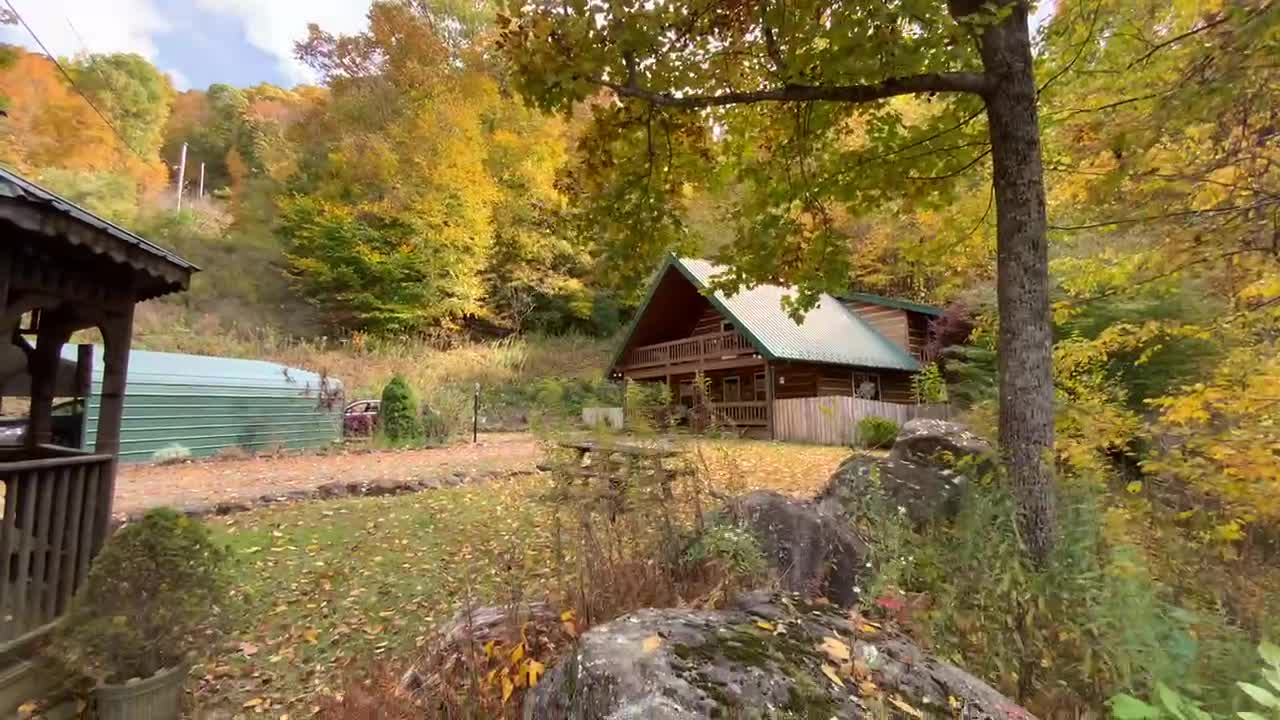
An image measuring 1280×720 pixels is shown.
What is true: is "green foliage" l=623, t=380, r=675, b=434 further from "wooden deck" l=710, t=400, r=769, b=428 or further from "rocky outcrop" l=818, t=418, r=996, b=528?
"wooden deck" l=710, t=400, r=769, b=428

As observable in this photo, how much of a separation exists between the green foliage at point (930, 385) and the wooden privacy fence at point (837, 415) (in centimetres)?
67

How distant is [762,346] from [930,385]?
5.36 metres

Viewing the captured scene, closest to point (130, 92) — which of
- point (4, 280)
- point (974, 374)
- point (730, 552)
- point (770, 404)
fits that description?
point (770, 404)

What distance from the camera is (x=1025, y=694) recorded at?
289cm

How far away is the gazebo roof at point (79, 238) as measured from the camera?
11.0ft

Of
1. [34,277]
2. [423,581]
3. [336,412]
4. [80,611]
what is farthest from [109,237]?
[336,412]

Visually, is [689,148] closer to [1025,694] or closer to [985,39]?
[985,39]

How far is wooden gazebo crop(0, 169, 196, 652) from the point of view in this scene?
3.55 m

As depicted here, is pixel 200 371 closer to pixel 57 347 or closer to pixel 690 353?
pixel 57 347

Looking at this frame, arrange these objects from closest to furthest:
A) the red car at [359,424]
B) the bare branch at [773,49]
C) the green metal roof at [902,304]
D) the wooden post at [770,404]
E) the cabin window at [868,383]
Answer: the bare branch at [773,49] → the red car at [359,424] → the wooden post at [770,404] → the cabin window at [868,383] → the green metal roof at [902,304]

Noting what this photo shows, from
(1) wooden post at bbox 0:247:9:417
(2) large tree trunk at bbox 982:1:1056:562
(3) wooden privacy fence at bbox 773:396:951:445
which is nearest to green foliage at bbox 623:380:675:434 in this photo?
(2) large tree trunk at bbox 982:1:1056:562

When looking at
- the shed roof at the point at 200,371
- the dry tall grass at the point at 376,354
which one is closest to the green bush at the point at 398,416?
the shed roof at the point at 200,371

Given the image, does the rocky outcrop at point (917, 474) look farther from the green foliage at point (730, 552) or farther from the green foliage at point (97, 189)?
the green foliage at point (97, 189)

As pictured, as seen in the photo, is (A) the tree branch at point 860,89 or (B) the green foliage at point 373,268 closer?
(A) the tree branch at point 860,89
